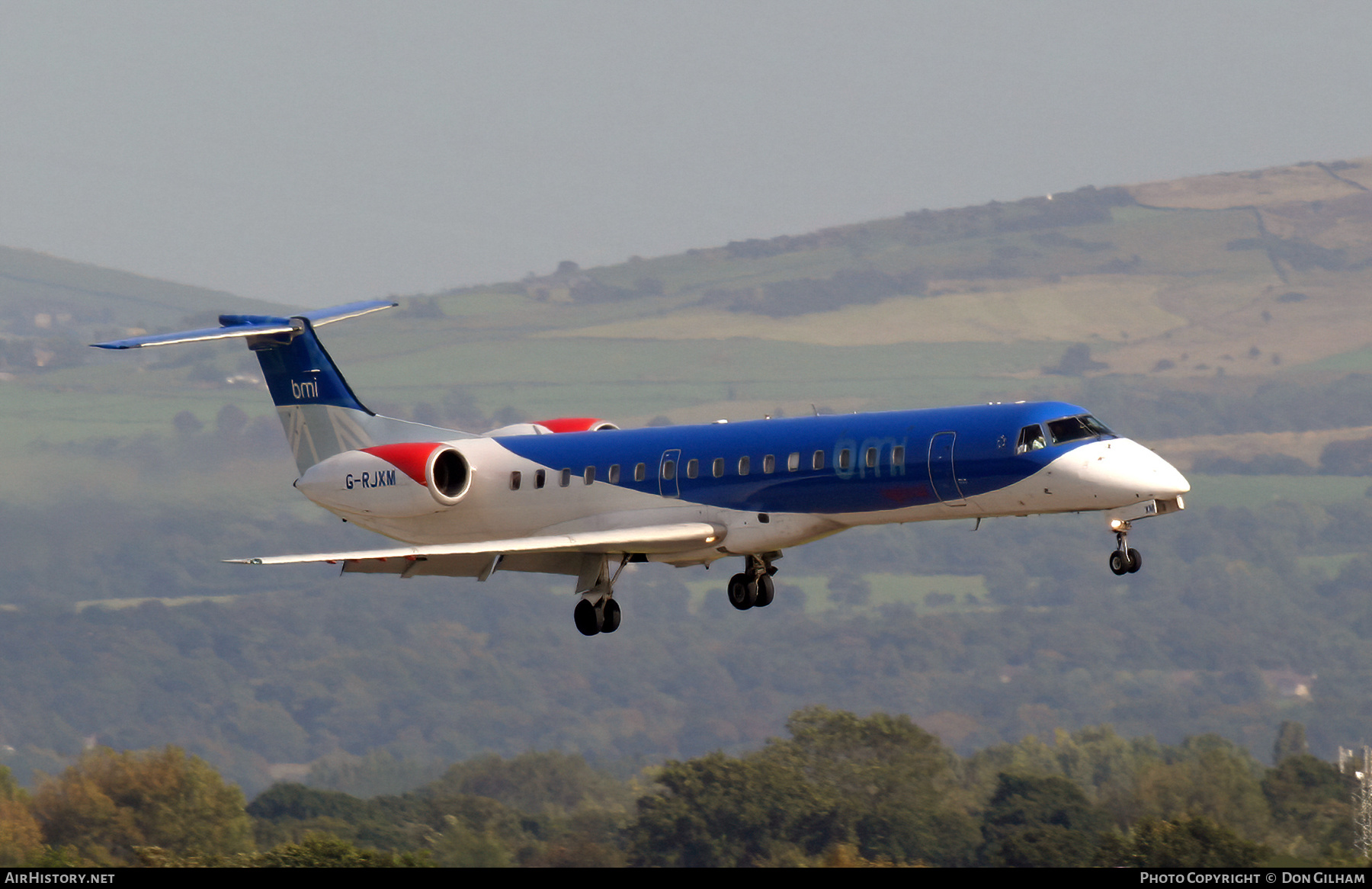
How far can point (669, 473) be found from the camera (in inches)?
1623

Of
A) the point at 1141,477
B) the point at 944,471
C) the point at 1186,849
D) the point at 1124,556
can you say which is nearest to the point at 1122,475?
the point at 1141,477

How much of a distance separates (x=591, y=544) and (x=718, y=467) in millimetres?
3203

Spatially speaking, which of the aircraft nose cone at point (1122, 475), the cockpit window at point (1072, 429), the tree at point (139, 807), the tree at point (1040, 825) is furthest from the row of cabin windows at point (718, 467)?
the tree at point (1040, 825)

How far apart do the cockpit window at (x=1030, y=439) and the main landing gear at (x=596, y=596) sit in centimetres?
977

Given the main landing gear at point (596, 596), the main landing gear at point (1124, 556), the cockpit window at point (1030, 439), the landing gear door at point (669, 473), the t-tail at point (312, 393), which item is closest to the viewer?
the main landing gear at point (1124, 556)

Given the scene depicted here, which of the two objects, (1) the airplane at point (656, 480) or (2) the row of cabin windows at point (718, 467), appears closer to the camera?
(1) the airplane at point (656, 480)

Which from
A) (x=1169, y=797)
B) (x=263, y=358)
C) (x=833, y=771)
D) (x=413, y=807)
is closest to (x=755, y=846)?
(x=833, y=771)

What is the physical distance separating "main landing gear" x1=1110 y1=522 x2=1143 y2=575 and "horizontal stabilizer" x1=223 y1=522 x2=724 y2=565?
8.30 metres

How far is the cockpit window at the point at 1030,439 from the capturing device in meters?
37.2

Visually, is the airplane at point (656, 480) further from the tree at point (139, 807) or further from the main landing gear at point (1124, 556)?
the tree at point (139, 807)

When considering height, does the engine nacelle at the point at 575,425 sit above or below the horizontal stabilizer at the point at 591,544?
above

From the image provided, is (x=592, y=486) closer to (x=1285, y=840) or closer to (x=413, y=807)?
(x=1285, y=840)

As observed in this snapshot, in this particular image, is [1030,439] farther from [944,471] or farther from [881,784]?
[881,784]
